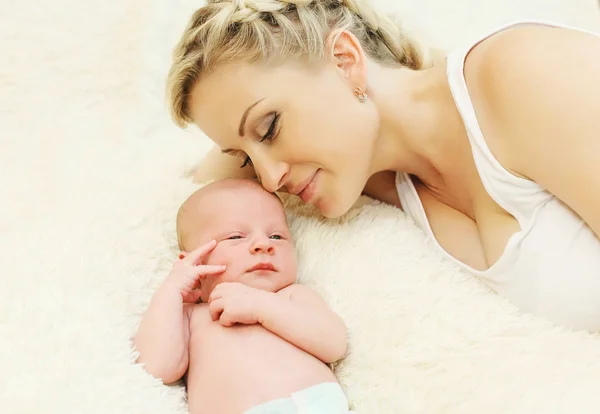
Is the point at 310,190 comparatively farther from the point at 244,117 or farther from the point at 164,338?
the point at 164,338

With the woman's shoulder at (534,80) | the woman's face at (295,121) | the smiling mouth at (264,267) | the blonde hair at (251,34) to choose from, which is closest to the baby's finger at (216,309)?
the smiling mouth at (264,267)

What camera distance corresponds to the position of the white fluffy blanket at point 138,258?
105 centimetres

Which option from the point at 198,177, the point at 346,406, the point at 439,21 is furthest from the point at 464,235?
the point at 439,21

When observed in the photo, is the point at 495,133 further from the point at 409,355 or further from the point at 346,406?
the point at 346,406

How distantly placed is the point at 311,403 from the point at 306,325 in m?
0.14

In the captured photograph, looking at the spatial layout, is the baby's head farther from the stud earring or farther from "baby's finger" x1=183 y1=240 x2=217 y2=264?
the stud earring

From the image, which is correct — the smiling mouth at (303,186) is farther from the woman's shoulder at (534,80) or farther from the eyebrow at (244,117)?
the woman's shoulder at (534,80)

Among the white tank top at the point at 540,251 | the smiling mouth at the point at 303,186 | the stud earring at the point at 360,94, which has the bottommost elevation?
the smiling mouth at the point at 303,186

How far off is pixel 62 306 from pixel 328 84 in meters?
0.62

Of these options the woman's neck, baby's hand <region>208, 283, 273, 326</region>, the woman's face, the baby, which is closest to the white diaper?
the baby

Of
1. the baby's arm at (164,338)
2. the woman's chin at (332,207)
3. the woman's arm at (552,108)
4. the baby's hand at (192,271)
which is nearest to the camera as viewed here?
the woman's arm at (552,108)

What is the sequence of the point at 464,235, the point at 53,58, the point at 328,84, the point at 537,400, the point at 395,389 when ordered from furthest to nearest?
the point at 53,58 < the point at 464,235 < the point at 328,84 < the point at 395,389 < the point at 537,400

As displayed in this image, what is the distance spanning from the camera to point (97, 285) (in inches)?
49.0

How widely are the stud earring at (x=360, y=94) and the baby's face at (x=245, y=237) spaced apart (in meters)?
0.27
